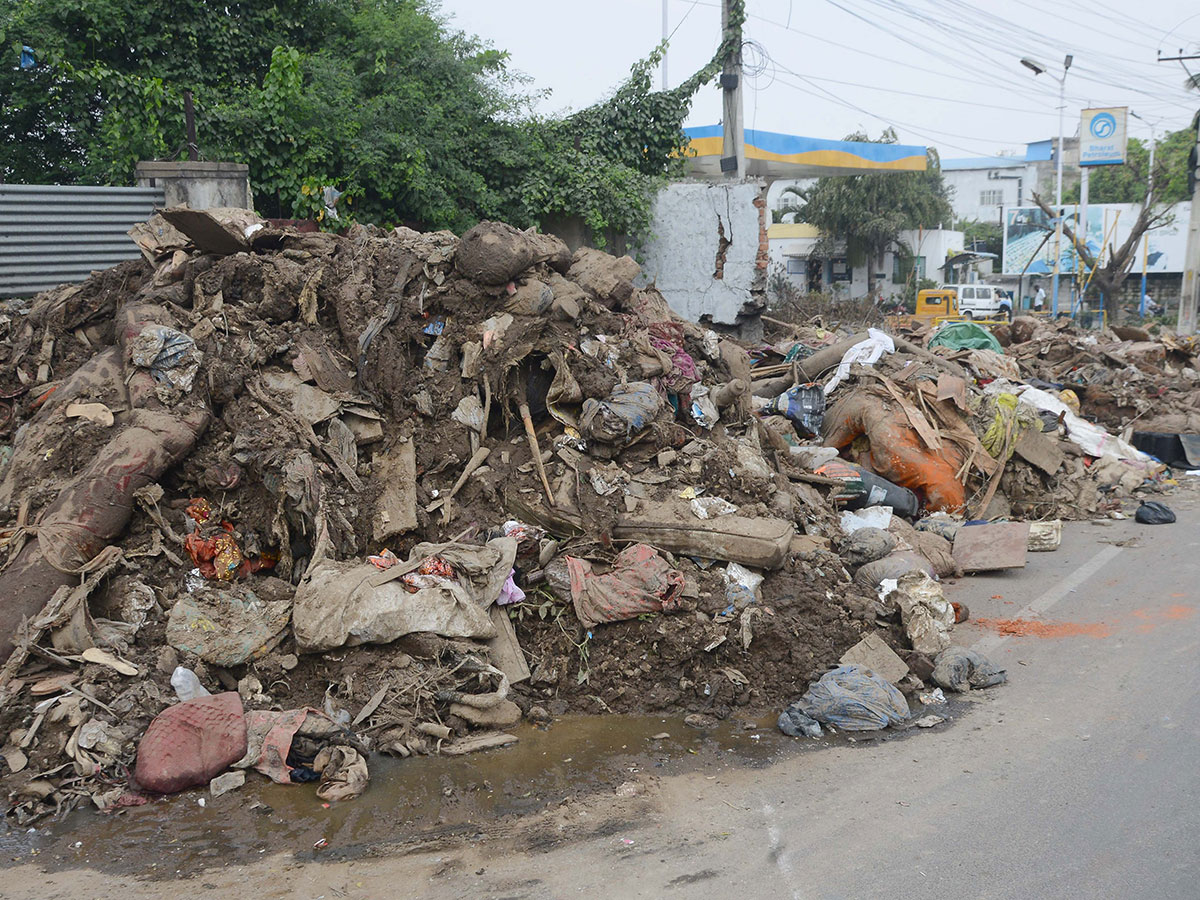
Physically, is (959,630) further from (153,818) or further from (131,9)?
(131,9)

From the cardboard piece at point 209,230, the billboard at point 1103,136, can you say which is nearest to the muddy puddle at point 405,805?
the cardboard piece at point 209,230

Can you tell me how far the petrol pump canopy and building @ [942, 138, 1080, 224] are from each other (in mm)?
34025

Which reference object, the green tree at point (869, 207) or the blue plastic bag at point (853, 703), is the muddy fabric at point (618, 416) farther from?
the green tree at point (869, 207)

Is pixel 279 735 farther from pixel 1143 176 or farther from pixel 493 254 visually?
pixel 1143 176

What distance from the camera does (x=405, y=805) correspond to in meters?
4.17

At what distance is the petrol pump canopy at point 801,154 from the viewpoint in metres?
23.9

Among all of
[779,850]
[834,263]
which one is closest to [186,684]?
[779,850]

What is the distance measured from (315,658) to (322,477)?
Answer: 4.34 feet

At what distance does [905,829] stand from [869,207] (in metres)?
38.4

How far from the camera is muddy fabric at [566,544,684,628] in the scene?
537 centimetres

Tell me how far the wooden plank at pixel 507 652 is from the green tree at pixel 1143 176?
1517 inches

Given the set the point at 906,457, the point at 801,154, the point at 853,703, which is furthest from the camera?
the point at 801,154

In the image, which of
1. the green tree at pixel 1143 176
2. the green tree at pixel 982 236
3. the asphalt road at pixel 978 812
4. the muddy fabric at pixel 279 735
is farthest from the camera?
the green tree at pixel 982 236

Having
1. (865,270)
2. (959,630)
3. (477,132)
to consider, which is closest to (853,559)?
(959,630)
